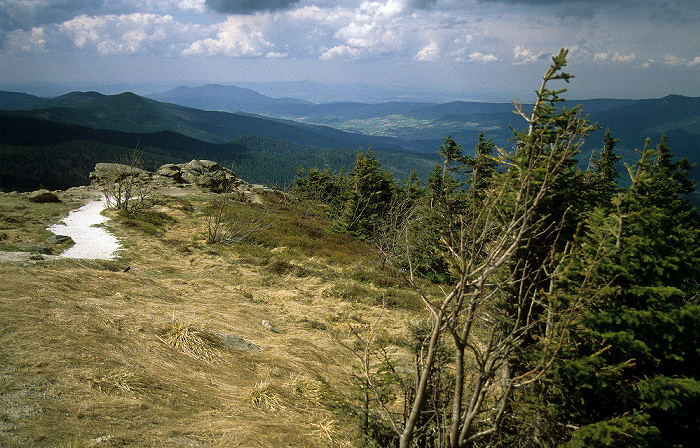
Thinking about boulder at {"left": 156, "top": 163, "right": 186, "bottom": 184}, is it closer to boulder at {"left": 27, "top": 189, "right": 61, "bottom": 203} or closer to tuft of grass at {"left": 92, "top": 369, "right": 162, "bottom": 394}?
boulder at {"left": 27, "top": 189, "right": 61, "bottom": 203}

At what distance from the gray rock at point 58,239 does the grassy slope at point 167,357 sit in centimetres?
109

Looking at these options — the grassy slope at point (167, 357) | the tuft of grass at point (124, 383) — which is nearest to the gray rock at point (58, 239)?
the grassy slope at point (167, 357)

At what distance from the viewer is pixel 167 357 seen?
574 centimetres

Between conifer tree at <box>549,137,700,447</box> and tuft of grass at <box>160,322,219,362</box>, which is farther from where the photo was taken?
tuft of grass at <box>160,322,219,362</box>

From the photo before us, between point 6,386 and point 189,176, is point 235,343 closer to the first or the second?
point 6,386

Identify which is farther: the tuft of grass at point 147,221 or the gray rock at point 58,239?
the tuft of grass at point 147,221

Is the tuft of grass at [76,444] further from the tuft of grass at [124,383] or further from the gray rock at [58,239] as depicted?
the gray rock at [58,239]

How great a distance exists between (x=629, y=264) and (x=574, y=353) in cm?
128

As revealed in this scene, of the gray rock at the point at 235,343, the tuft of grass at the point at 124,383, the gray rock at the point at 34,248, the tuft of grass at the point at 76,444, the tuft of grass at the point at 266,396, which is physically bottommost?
the gray rock at the point at 235,343

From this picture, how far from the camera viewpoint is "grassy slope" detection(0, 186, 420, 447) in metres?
3.86

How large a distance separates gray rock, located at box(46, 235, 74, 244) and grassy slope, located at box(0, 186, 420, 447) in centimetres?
109

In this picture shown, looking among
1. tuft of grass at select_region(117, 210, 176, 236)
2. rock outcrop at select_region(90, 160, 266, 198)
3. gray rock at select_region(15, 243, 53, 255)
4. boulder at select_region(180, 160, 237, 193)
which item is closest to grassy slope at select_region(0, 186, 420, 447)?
gray rock at select_region(15, 243, 53, 255)

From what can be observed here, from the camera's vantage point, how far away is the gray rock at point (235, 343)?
6.92 meters

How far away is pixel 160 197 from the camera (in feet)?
96.7
